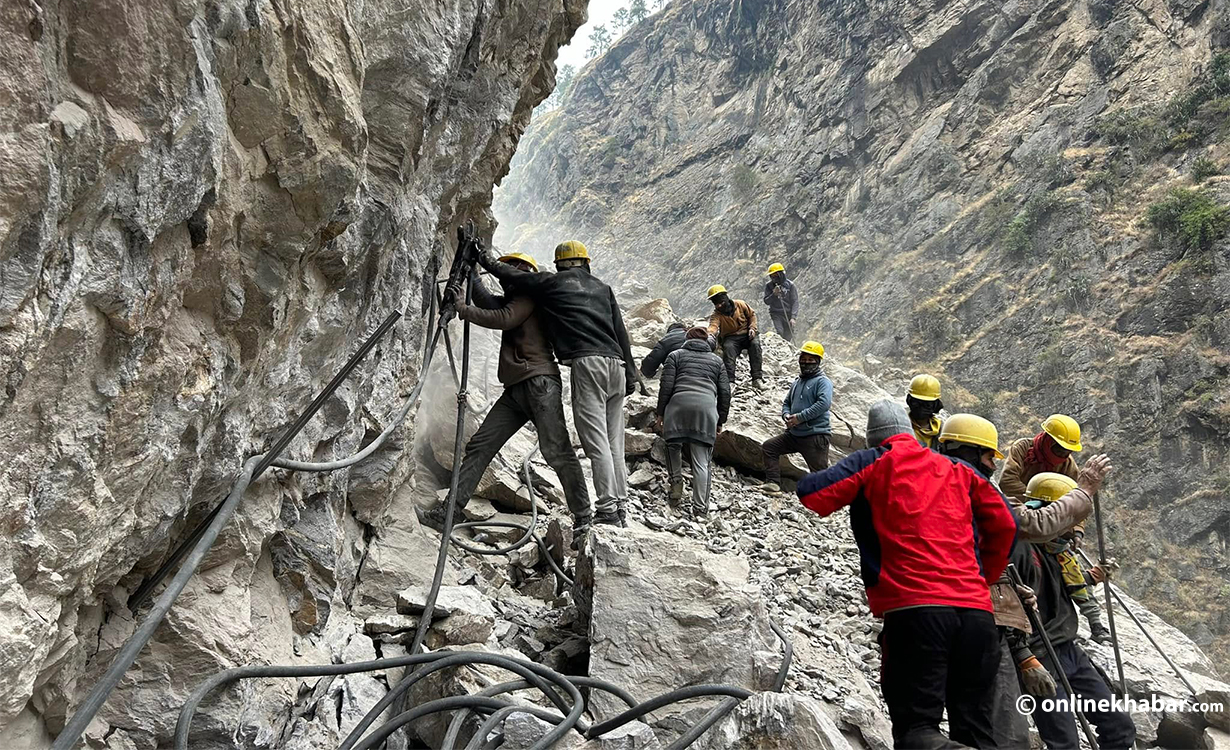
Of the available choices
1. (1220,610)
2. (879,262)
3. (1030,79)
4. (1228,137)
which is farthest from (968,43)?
(1220,610)

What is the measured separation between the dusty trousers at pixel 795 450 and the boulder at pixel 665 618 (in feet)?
10.8

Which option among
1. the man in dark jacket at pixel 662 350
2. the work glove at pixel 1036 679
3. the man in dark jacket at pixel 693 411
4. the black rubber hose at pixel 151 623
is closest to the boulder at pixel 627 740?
the black rubber hose at pixel 151 623

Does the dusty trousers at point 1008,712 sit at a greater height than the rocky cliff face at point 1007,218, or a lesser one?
lesser

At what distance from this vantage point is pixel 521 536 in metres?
4.88

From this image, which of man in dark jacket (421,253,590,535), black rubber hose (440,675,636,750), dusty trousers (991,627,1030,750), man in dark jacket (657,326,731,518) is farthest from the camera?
man in dark jacket (657,326,731,518)

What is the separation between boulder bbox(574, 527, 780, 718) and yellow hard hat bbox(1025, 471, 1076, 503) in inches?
63.8

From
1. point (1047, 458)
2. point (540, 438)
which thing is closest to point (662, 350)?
point (540, 438)

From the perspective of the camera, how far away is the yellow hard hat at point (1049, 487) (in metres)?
3.64

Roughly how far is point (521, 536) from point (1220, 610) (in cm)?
1468

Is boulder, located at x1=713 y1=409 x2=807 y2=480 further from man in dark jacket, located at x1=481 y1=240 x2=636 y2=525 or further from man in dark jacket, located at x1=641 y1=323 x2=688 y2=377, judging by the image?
man in dark jacket, located at x1=481 y1=240 x2=636 y2=525

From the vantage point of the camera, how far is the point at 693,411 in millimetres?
6066

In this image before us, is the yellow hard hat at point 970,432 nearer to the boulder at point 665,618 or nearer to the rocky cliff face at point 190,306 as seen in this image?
the boulder at point 665,618

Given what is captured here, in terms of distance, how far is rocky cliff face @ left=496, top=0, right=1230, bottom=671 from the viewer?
15289mm

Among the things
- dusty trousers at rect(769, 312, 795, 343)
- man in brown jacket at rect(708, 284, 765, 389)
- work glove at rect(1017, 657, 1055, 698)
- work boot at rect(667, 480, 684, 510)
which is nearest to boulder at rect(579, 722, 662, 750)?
work glove at rect(1017, 657, 1055, 698)
